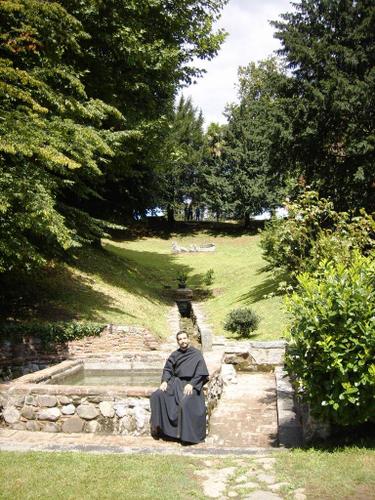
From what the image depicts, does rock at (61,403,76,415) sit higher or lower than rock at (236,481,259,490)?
lower

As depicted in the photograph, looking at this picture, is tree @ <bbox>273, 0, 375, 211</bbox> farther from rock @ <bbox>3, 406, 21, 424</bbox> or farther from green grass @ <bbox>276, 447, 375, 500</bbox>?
rock @ <bbox>3, 406, 21, 424</bbox>

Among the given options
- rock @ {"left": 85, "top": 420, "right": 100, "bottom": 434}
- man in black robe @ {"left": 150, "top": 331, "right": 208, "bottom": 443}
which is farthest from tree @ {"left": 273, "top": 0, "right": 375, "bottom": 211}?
rock @ {"left": 85, "top": 420, "right": 100, "bottom": 434}

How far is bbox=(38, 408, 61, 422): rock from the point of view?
726 centimetres

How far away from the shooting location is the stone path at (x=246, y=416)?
23.6 feet

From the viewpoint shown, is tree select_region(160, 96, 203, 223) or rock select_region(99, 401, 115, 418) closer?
rock select_region(99, 401, 115, 418)

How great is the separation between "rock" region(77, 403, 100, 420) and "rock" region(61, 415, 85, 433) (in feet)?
0.31

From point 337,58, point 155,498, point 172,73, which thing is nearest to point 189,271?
point 172,73

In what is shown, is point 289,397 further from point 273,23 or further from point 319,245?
point 273,23

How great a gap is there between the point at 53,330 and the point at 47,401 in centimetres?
541

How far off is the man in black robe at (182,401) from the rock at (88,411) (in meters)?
0.99

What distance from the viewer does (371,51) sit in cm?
1698

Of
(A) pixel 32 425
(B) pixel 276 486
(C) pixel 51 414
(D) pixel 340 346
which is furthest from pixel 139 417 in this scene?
(D) pixel 340 346

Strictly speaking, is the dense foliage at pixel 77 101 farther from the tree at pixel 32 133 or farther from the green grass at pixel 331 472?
the green grass at pixel 331 472

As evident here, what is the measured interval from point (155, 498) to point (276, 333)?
11.2 meters
